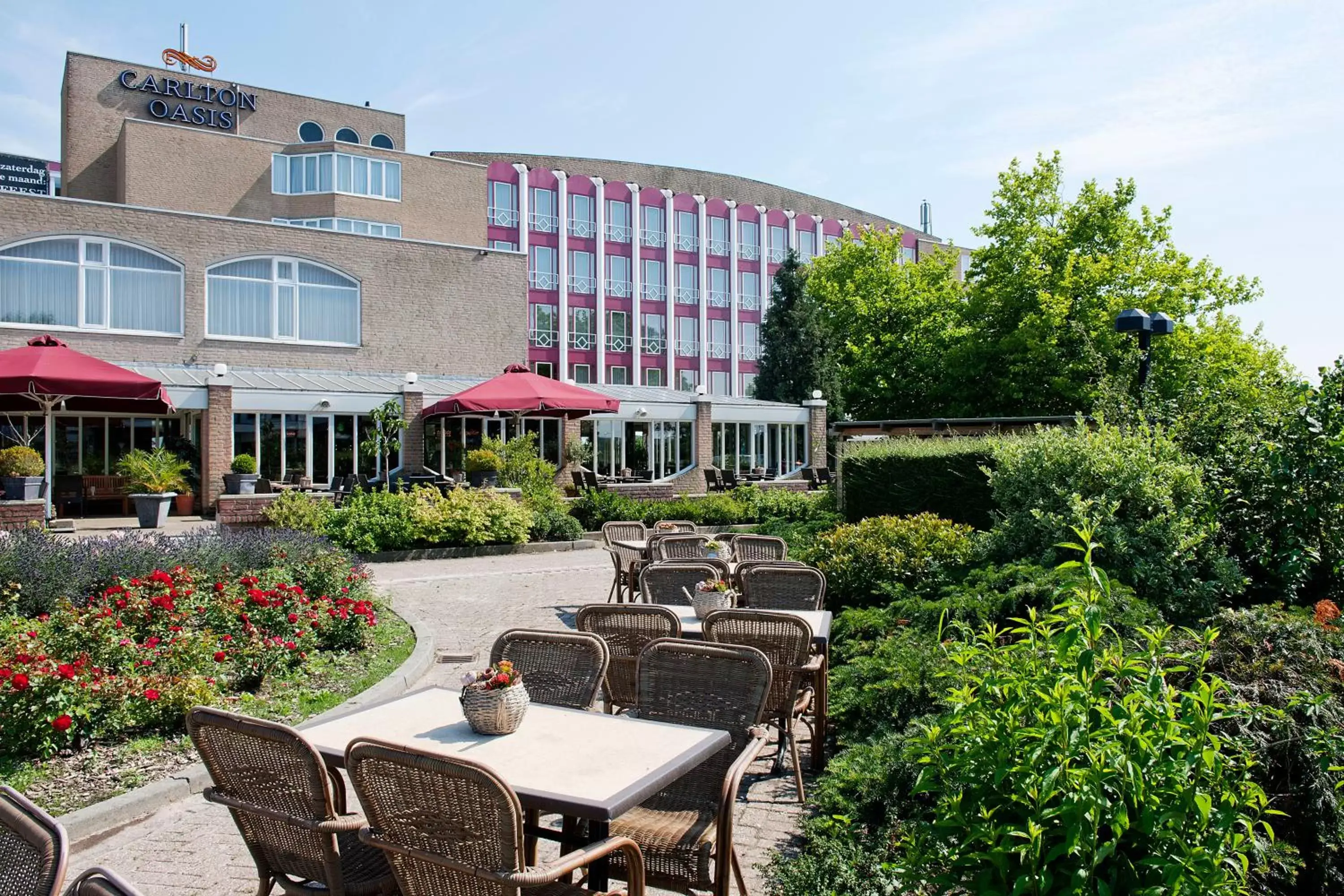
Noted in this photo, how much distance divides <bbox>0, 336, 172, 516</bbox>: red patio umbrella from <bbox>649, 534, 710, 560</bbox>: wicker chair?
34.2 feet

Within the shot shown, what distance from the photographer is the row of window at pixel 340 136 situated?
3981 centimetres

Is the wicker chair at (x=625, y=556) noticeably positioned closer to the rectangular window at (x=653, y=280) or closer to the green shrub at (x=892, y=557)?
the green shrub at (x=892, y=557)

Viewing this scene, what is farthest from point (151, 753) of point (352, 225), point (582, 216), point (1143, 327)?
point (582, 216)

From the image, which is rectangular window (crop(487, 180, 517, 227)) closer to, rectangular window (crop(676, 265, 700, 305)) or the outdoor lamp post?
rectangular window (crop(676, 265, 700, 305))

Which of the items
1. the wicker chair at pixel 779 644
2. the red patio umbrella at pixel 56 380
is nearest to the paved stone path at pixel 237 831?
the wicker chair at pixel 779 644

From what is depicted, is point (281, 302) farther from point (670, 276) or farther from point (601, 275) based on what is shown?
point (670, 276)

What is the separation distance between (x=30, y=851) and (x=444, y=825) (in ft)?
3.31

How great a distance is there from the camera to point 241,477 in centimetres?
2055

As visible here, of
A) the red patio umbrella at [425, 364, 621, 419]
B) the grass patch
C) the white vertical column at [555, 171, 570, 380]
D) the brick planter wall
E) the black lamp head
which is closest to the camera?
the grass patch

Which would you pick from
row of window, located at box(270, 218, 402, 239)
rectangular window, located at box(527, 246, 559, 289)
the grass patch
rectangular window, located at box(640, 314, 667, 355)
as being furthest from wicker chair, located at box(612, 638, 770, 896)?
rectangular window, located at box(640, 314, 667, 355)

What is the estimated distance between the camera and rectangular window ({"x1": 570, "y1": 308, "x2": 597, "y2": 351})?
49031mm

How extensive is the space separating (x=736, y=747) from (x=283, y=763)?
5.96 feet

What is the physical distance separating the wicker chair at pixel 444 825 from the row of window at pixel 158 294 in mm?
25872

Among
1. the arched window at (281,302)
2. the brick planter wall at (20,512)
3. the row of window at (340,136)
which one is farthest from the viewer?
the row of window at (340,136)
